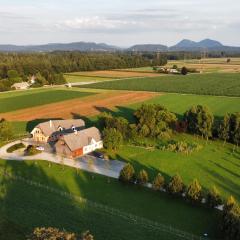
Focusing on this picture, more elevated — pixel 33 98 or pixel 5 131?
pixel 5 131

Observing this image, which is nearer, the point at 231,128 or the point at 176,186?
the point at 176,186

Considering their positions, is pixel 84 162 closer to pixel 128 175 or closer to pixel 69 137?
pixel 69 137

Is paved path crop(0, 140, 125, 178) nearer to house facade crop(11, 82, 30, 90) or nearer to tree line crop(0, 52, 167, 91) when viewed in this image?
tree line crop(0, 52, 167, 91)

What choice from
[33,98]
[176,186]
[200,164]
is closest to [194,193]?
[176,186]

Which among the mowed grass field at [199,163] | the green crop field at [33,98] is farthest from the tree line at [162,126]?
the green crop field at [33,98]

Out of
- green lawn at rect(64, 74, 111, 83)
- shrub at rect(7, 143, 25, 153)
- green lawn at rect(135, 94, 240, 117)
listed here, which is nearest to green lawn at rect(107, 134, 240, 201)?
shrub at rect(7, 143, 25, 153)

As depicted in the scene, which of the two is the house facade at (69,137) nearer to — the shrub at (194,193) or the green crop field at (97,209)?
the green crop field at (97,209)

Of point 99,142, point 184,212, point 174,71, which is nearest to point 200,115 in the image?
point 99,142
